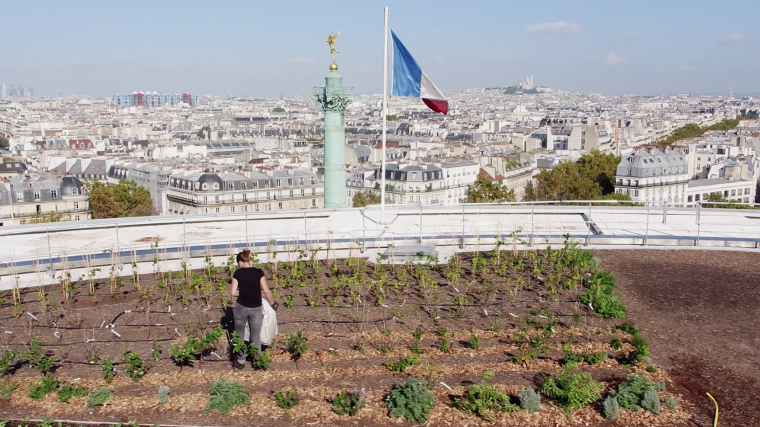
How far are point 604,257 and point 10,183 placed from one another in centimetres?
4728

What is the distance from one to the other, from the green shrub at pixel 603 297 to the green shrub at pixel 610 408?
8.86 ft

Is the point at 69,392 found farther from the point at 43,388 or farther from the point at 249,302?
the point at 249,302

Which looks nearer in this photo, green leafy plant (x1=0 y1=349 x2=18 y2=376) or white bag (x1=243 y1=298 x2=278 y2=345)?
green leafy plant (x1=0 y1=349 x2=18 y2=376)

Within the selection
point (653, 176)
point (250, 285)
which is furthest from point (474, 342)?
point (653, 176)

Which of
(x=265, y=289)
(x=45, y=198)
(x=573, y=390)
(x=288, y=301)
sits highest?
(x=265, y=289)

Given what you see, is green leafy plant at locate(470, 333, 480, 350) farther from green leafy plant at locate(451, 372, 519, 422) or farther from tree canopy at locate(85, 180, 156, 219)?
tree canopy at locate(85, 180, 156, 219)

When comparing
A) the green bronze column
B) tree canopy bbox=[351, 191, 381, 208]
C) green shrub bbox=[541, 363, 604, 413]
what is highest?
the green bronze column

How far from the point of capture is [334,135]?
19.3 metres

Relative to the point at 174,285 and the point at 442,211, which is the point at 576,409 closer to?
the point at 174,285

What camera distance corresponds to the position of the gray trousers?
26.5 ft

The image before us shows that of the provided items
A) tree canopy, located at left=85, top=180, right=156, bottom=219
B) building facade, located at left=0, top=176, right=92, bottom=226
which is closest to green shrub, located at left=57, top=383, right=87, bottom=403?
tree canopy, located at left=85, top=180, right=156, bottom=219

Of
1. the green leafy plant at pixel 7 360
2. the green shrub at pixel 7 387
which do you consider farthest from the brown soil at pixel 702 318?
the green leafy plant at pixel 7 360

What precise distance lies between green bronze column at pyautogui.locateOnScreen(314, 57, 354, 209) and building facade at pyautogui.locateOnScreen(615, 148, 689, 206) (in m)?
37.4

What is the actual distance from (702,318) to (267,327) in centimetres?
534
